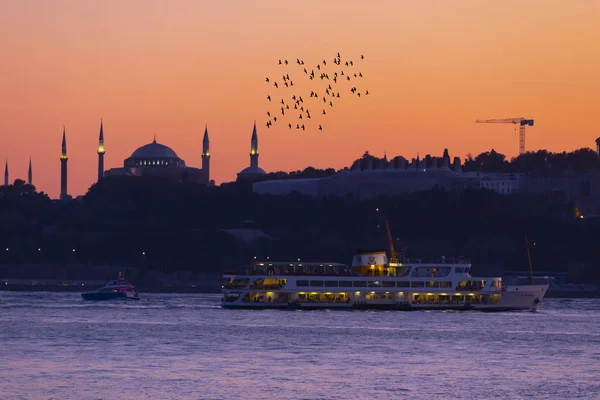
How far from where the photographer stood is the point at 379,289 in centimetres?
11400

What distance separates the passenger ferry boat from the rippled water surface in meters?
2.14

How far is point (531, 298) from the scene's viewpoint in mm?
115875

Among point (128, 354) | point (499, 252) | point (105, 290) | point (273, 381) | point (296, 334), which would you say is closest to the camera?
point (273, 381)

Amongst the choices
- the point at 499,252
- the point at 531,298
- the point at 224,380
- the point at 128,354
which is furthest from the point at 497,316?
the point at 499,252

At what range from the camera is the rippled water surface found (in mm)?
66375

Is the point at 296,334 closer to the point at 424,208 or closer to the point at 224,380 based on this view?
the point at 224,380

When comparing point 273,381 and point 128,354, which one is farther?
point 128,354

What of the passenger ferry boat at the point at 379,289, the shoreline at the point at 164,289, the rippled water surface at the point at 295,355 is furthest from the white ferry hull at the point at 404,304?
the shoreline at the point at 164,289

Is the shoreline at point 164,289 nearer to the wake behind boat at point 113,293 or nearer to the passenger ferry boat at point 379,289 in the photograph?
the wake behind boat at point 113,293

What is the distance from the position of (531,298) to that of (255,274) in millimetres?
17533

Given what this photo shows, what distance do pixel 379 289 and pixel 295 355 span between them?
3570 centimetres

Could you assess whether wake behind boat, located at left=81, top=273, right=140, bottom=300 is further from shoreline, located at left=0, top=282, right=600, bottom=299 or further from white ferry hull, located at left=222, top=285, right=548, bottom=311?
shoreline, located at left=0, top=282, right=600, bottom=299

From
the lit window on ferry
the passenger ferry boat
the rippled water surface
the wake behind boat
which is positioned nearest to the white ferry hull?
the passenger ferry boat

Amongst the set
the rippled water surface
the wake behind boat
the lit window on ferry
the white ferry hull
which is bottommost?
the rippled water surface
